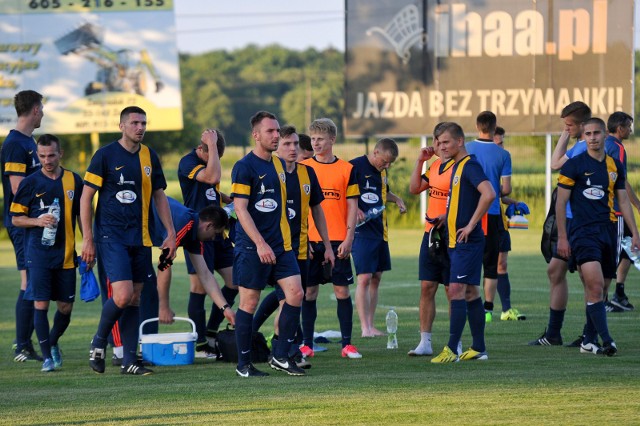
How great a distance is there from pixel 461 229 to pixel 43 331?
145 inches

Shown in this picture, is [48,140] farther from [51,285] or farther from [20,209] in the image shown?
[51,285]

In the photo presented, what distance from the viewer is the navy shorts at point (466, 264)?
9.77 m

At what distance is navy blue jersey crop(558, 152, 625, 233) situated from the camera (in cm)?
1015

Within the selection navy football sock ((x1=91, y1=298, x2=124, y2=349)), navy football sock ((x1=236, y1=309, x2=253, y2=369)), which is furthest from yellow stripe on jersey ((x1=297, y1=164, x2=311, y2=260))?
navy football sock ((x1=91, y1=298, x2=124, y2=349))

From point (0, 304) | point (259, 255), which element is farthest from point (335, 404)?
point (0, 304)

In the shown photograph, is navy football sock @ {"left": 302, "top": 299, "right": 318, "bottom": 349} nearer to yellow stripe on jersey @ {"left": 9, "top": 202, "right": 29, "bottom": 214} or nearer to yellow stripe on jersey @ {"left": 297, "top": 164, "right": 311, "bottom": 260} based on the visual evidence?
yellow stripe on jersey @ {"left": 297, "top": 164, "right": 311, "bottom": 260}

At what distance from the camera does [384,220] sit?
1212 centimetres

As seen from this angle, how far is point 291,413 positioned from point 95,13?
29.7 m

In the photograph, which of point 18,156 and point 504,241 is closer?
point 18,156

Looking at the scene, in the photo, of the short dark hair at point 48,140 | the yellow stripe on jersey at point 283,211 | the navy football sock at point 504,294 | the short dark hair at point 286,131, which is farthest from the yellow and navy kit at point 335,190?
the navy football sock at point 504,294

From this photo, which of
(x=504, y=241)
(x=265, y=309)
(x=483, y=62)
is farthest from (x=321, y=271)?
(x=483, y=62)

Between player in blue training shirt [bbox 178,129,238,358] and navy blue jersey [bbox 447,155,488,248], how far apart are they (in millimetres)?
2192

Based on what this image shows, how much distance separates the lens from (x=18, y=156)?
10.6 meters

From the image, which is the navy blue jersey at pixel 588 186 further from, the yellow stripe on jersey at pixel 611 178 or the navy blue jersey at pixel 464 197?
the navy blue jersey at pixel 464 197
